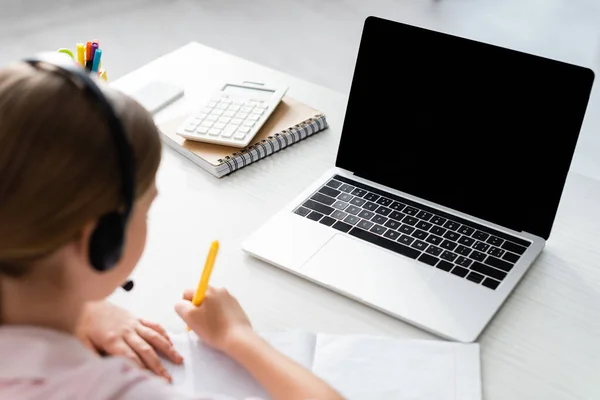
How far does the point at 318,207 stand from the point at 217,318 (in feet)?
0.97

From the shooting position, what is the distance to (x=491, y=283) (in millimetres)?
987

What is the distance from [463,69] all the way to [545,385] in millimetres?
455

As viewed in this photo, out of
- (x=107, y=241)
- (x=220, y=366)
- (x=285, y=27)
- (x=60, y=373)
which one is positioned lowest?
(x=285, y=27)

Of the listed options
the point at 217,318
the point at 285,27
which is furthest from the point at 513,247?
the point at 285,27

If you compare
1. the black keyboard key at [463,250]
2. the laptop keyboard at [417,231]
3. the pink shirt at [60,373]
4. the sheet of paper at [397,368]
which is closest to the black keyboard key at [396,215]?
the laptop keyboard at [417,231]

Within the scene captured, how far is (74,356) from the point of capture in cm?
66

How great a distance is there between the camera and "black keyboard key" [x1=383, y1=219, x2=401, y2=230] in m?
1.09

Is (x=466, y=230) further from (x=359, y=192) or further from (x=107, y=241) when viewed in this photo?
(x=107, y=241)

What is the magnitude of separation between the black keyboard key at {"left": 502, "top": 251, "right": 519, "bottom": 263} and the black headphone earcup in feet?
1.92

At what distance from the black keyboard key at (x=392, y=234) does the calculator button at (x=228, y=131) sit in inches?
13.6

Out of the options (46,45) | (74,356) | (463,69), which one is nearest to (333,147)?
(463,69)

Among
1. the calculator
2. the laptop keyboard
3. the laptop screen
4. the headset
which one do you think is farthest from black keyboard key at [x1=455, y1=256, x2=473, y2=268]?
the headset

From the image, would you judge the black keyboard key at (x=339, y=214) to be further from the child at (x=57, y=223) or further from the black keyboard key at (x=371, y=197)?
the child at (x=57, y=223)

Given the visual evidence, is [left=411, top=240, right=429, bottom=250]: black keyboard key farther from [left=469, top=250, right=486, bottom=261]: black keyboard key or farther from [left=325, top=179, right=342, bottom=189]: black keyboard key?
[left=325, top=179, right=342, bottom=189]: black keyboard key
